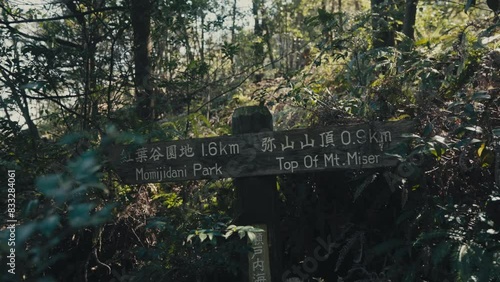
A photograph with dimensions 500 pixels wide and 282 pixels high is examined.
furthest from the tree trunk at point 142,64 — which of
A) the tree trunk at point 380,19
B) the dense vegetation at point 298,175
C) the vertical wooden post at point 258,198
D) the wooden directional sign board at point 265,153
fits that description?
the tree trunk at point 380,19

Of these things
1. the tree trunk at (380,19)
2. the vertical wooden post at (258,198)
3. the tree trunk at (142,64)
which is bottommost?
the vertical wooden post at (258,198)

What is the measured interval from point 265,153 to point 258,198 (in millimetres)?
362

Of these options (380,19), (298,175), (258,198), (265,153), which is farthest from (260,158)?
(380,19)

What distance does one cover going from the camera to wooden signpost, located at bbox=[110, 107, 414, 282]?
4262 millimetres

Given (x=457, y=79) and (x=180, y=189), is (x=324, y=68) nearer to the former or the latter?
(x=457, y=79)

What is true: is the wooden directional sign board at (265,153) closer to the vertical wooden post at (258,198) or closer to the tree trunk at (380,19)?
the vertical wooden post at (258,198)

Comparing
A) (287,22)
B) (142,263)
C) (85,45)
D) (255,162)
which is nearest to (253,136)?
(255,162)

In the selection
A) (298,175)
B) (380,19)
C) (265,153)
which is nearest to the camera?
(265,153)

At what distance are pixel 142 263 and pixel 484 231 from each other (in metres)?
2.96

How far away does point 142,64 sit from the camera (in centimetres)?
598

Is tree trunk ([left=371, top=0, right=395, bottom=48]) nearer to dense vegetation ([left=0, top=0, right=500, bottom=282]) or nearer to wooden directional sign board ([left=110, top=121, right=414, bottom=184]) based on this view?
dense vegetation ([left=0, top=0, right=500, bottom=282])

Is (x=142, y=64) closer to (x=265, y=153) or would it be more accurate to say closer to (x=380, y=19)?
(x=265, y=153)

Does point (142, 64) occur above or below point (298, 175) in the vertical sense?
above

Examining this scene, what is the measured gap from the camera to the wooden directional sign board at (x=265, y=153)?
4254 mm
